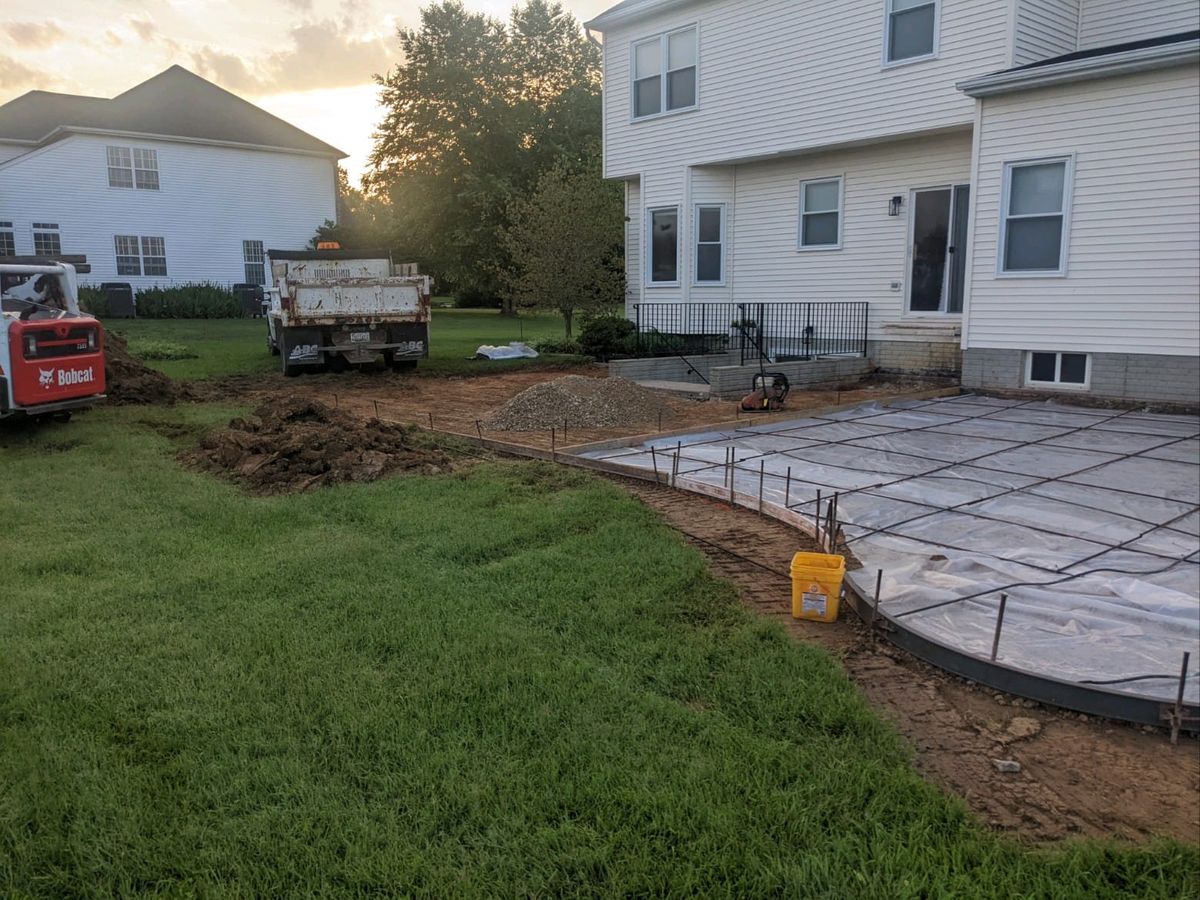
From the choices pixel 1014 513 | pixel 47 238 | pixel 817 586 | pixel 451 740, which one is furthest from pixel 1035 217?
pixel 47 238

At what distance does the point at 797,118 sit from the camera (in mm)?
15539

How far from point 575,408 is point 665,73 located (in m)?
10.2

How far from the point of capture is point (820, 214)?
52.7 feet

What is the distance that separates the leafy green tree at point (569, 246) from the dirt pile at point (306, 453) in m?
11.3

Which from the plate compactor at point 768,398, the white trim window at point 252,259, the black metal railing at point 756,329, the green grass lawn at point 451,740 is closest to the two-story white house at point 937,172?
the black metal railing at point 756,329

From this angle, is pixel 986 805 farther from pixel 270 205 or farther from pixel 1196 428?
pixel 270 205

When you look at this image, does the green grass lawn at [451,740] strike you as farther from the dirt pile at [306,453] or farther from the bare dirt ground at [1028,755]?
the dirt pile at [306,453]

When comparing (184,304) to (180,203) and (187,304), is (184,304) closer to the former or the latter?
(187,304)

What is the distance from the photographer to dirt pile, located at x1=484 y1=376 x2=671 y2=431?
10.4 meters

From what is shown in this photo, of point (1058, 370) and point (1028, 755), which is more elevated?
point (1058, 370)

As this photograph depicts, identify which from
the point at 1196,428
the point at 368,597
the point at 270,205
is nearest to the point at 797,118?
the point at 1196,428

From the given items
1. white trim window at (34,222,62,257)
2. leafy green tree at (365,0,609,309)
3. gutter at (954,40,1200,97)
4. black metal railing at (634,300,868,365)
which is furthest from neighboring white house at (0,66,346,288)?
gutter at (954,40,1200,97)

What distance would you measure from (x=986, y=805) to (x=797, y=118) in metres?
14.5

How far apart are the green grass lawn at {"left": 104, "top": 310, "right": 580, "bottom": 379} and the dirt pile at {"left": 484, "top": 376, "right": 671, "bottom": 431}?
6.37 m
